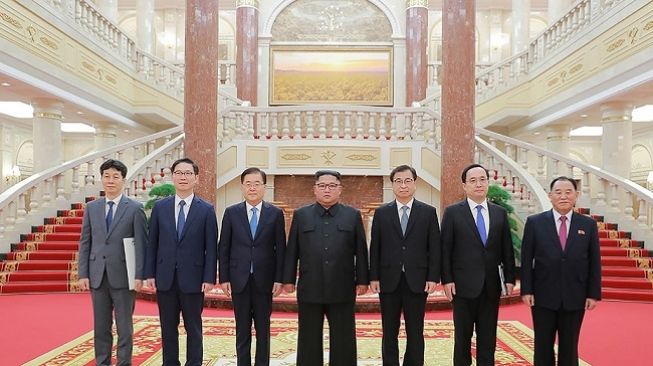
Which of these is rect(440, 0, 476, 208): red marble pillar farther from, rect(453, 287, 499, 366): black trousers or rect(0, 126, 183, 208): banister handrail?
rect(0, 126, 183, 208): banister handrail

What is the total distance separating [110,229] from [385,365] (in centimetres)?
205

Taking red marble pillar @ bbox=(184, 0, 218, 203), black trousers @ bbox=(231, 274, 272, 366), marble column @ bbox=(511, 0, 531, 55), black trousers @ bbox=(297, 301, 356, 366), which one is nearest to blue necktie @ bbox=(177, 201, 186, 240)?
black trousers @ bbox=(231, 274, 272, 366)

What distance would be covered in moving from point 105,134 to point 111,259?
12493 mm

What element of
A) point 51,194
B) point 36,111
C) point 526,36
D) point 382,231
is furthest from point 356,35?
point 382,231

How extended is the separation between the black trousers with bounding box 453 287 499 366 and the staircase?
6245 mm

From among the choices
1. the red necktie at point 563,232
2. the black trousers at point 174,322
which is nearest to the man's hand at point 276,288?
the black trousers at point 174,322

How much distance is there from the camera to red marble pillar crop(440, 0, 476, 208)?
8.58 meters

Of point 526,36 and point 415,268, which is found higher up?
point 526,36

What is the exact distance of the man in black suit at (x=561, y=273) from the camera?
12.2ft

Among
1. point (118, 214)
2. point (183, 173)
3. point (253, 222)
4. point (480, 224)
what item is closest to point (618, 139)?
point (480, 224)

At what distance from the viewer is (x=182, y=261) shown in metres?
3.92

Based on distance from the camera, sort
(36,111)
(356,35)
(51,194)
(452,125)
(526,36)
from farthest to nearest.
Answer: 1. (356,35)
2. (526,36)
3. (36,111)
4. (51,194)
5. (452,125)

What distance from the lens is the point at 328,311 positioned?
3.95m

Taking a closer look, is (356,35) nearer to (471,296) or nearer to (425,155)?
(425,155)
